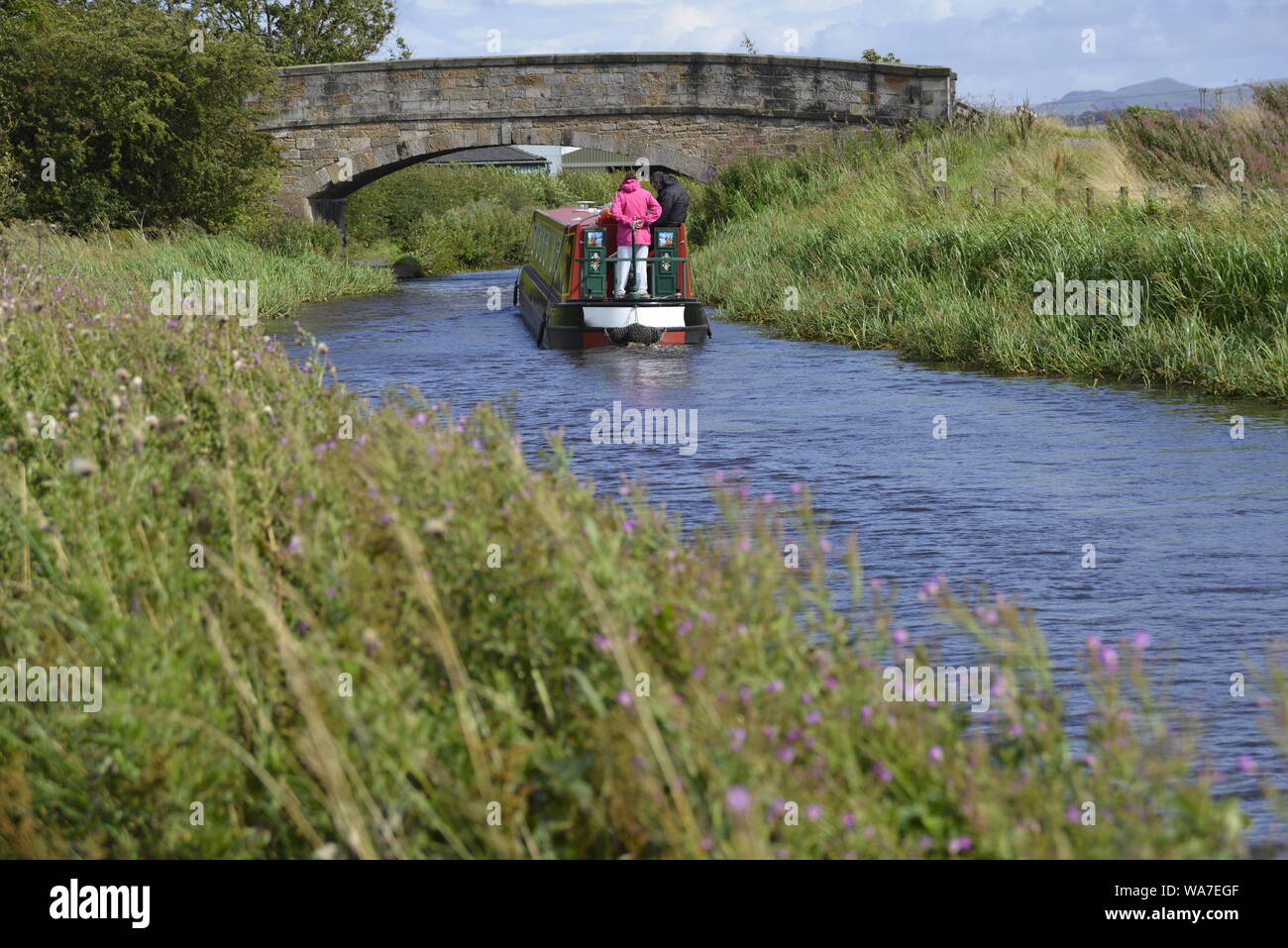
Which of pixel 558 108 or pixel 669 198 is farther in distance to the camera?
pixel 558 108

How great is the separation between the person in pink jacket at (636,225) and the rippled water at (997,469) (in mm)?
1121

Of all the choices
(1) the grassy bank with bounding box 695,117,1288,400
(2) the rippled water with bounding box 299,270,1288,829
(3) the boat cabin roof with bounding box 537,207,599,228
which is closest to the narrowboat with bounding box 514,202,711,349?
(3) the boat cabin roof with bounding box 537,207,599,228

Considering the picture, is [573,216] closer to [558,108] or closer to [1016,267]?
[1016,267]

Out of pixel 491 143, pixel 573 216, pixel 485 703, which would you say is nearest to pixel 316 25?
pixel 491 143

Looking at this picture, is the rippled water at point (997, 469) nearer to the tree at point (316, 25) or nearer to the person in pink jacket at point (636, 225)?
the person in pink jacket at point (636, 225)

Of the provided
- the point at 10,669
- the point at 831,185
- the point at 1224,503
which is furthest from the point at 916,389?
the point at 831,185

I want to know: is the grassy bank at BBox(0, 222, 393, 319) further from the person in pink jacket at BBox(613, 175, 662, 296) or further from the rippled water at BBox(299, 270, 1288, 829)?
the person in pink jacket at BBox(613, 175, 662, 296)

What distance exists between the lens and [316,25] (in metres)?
62.2

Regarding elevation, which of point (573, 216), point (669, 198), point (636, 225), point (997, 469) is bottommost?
point (997, 469)

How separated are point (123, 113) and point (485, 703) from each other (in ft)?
82.4

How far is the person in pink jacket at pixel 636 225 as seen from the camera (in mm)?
18625

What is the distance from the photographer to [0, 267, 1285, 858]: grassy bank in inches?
127

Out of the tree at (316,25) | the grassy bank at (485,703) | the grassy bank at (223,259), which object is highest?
the tree at (316,25)

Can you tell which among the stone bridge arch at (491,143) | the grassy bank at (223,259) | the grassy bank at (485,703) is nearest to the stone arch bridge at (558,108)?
the stone bridge arch at (491,143)
